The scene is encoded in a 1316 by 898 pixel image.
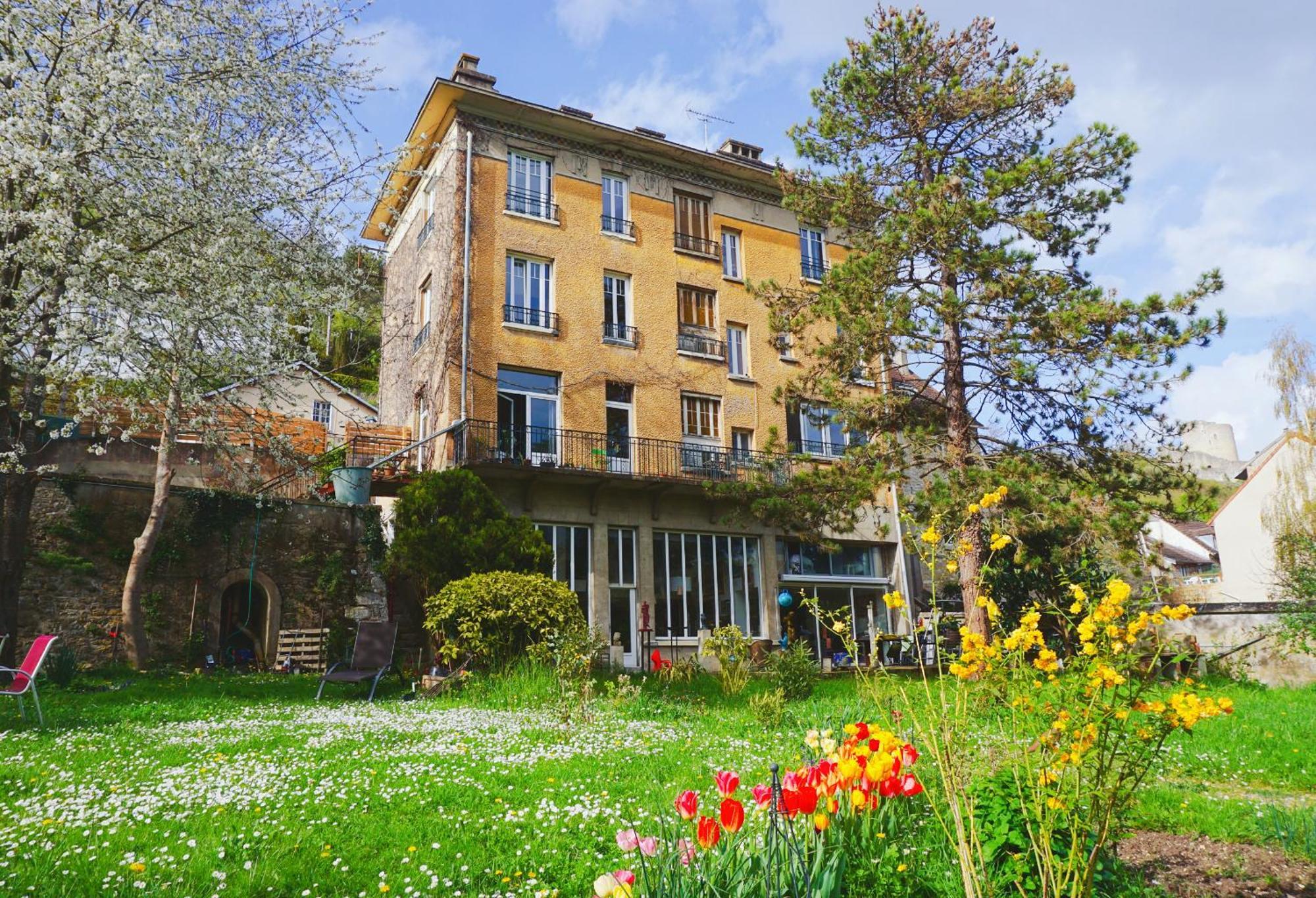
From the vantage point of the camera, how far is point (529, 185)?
69.2 feet

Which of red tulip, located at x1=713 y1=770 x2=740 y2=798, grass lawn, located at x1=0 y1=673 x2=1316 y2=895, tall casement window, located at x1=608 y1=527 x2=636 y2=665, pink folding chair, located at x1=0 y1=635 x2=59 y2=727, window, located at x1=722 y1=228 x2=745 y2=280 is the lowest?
grass lawn, located at x1=0 y1=673 x2=1316 y2=895

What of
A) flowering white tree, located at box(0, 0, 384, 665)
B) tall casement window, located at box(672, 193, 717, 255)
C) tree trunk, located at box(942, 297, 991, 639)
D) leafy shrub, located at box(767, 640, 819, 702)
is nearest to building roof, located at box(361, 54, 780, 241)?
tall casement window, located at box(672, 193, 717, 255)

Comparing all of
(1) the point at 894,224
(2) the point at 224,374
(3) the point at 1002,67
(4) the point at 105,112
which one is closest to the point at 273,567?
(2) the point at 224,374

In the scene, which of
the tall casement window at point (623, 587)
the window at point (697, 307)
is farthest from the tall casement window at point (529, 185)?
the tall casement window at point (623, 587)

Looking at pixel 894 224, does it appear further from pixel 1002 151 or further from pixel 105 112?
pixel 105 112

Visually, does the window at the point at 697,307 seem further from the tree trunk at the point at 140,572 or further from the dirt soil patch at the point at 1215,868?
the dirt soil patch at the point at 1215,868

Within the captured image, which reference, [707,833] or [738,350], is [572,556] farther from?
[707,833]

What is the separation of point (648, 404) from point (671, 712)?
11942 millimetres

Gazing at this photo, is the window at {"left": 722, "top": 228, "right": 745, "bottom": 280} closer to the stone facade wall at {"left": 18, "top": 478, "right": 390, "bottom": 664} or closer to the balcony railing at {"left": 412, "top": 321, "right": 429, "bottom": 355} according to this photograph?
the balcony railing at {"left": 412, "top": 321, "right": 429, "bottom": 355}

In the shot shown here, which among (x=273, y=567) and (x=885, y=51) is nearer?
(x=885, y=51)

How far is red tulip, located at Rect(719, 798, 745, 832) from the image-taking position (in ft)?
9.02

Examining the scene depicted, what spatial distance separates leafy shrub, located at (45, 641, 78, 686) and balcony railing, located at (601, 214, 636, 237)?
1492 centimetres

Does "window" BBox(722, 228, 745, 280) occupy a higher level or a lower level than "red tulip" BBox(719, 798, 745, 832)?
higher

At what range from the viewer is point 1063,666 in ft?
11.6
